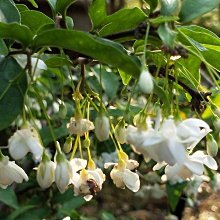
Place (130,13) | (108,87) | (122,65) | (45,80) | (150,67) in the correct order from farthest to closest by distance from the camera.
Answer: (45,80), (108,87), (150,67), (130,13), (122,65)

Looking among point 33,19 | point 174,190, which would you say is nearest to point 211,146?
point 33,19

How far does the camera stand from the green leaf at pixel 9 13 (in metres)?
0.98

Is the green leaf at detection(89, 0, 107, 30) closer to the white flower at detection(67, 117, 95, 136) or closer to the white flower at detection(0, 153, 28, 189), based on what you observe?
the white flower at detection(67, 117, 95, 136)

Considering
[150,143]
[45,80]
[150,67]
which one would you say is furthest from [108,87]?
[150,143]

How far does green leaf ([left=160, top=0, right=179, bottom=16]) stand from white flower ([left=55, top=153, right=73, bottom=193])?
27cm

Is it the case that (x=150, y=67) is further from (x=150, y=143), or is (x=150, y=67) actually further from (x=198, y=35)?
(x=150, y=143)

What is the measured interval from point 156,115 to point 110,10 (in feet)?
13.3

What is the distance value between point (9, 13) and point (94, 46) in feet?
0.83

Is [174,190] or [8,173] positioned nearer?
[8,173]

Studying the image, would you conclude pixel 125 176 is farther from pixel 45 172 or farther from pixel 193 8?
pixel 193 8

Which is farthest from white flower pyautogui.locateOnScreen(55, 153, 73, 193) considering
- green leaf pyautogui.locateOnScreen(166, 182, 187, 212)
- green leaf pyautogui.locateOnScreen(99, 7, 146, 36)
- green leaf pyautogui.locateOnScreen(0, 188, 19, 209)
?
green leaf pyautogui.locateOnScreen(166, 182, 187, 212)

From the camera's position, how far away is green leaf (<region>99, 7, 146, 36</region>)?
0.89m

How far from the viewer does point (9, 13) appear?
98 centimetres

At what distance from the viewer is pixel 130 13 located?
35.1 inches
